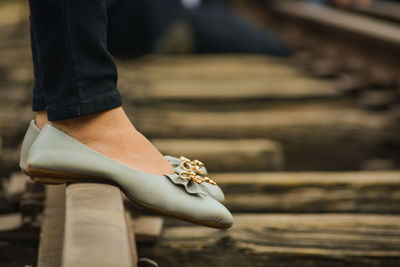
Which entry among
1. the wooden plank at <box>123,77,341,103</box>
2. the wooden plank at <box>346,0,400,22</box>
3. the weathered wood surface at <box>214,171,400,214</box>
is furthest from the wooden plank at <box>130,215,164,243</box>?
the wooden plank at <box>346,0,400,22</box>

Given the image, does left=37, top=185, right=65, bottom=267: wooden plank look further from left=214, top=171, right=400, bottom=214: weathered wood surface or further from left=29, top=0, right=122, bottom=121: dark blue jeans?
left=214, top=171, right=400, bottom=214: weathered wood surface

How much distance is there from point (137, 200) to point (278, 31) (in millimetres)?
3873

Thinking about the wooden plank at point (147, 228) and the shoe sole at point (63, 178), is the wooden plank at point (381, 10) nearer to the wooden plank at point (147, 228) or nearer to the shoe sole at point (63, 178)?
the wooden plank at point (147, 228)

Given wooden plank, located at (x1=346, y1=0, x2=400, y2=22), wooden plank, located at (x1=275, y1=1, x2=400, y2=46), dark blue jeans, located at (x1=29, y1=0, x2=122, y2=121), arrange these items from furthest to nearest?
1. wooden plank, located at (x1=346, y1=0, x2=400, y2=22)
2. wooden plank, located at (x1=275, y1=1, x2=400, y2=46)
3. dark blue jeans, located at (x1=29, y1=0, x2=122, y2=121)

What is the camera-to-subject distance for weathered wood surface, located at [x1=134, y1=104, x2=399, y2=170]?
2.29 m

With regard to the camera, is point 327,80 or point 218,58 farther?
point 218,58

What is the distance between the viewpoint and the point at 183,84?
2871 mm

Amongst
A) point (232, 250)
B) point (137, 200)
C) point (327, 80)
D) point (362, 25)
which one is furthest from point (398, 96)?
point (137, 200)

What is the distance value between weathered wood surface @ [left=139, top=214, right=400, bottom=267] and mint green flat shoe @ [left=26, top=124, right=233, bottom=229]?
0.33 m

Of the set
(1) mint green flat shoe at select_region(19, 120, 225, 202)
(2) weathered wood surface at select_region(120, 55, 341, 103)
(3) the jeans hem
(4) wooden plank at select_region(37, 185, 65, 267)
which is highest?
(3) the jeans hem

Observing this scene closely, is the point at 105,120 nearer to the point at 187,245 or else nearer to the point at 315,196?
the point at 187,245

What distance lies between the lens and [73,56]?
934 mm

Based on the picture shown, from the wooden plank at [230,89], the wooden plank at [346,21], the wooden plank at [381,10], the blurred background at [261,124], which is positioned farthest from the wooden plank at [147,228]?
the wooden plank at [381,10]

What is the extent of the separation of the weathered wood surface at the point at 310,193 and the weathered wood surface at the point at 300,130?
23.1 inches
